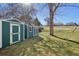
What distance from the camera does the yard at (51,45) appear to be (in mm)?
2807

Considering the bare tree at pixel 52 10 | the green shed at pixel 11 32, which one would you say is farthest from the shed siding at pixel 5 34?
the bare tree at pixel 52 10

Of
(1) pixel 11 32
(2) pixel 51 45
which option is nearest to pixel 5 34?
(1) pixel 11 32

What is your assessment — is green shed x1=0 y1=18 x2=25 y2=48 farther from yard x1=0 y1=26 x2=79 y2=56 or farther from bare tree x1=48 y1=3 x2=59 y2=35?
bare tree x1=48 y1=3 x2=59 y2=35

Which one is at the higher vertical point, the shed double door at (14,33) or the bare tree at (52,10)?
the bare tree at (52,10)

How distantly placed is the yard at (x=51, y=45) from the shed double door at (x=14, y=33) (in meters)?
0.07

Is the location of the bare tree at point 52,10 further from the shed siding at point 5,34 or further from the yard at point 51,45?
the shed siding at point 5,34

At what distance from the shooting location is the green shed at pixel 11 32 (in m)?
2.80

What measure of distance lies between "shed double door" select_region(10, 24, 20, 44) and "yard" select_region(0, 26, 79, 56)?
7 cm

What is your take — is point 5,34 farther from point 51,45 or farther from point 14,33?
point 51,45

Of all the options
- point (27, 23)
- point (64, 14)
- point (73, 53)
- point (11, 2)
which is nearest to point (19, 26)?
point (27, 23)

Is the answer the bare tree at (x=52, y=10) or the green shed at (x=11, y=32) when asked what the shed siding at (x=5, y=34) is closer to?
the green shed at (x=11, y=32)

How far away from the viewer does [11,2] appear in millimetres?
2793

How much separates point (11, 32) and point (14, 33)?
0.16 ft

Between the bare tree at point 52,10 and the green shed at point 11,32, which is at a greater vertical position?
the bare tree at point 52,10
